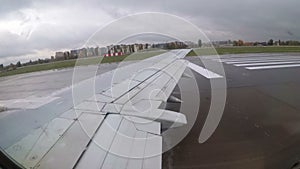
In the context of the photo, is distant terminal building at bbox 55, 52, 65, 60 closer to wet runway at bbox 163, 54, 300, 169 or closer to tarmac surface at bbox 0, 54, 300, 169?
tarmac surface at bbox 0, 54, 300, 169

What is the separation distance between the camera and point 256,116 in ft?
9.61

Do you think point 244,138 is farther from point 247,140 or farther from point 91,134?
point 91,134

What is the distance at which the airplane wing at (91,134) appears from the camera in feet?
3.03

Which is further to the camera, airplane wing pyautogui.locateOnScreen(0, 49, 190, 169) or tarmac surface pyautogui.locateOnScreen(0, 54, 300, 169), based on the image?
tarmac surface pyautogui.locateOnScreen(0, 54, 300, 169)

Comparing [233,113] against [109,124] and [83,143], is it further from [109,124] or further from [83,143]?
[83,143]

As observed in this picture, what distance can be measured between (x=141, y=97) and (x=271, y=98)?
3.20 meters

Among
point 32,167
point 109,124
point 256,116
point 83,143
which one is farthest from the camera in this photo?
point 256,116

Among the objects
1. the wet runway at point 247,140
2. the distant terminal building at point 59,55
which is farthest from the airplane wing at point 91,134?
the wet runway at point 247,140

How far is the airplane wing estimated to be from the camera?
0.92 m

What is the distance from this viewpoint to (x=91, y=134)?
3.85ft

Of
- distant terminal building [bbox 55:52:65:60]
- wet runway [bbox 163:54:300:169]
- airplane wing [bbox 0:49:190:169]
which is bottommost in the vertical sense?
wet runway [bbox 163:54:300:169]

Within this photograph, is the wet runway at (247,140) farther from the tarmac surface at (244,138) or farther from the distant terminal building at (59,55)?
the distant terminal building at (59,55)

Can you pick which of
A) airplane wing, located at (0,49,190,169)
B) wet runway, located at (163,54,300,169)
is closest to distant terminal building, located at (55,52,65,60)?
airplane wing, located at (0,49,190,169)

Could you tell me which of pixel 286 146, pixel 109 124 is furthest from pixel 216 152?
pixel 109 124
